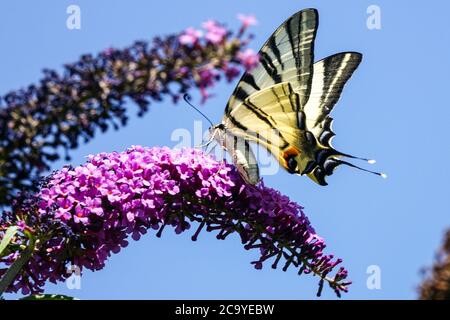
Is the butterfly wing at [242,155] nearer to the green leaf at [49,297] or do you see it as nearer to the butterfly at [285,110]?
the butterfly at [285,110]

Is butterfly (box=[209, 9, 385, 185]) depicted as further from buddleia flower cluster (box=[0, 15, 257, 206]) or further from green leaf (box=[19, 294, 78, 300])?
buddleia flower cluster (box=[0, 15, 257, 206])

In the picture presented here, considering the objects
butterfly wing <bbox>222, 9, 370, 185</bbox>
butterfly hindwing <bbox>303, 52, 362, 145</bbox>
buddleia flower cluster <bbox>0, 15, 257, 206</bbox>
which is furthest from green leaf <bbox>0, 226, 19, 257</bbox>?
butterfly hindwing <bbox>303, 52, 362, 145</bbox>

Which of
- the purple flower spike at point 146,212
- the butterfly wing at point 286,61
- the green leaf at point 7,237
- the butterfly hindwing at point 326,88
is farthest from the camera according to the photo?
the butterfly hindwing at point 326,88

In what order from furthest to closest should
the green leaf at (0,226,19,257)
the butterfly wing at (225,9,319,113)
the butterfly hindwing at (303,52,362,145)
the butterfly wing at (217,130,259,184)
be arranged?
1. the butterfly hindwing at (303,52,362,145)
2. the butterfly wing at (225,9,319,113)
3. the butterfly wing at (217,130,259,184)
4. the green leaf at (0,226,19,257)

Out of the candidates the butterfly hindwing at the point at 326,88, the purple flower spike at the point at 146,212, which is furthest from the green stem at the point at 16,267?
the butterfly hindwing at the point at 326,88
